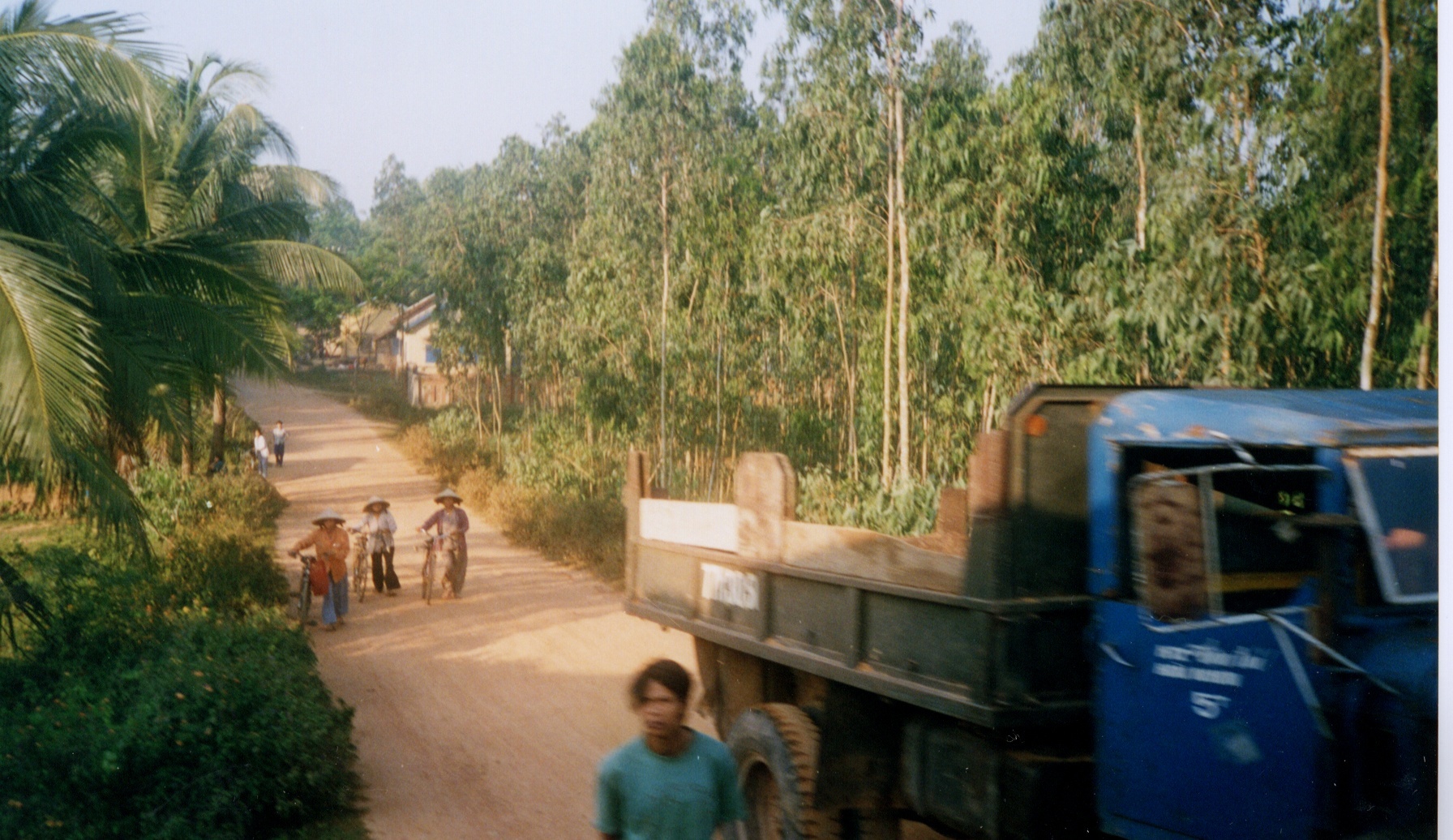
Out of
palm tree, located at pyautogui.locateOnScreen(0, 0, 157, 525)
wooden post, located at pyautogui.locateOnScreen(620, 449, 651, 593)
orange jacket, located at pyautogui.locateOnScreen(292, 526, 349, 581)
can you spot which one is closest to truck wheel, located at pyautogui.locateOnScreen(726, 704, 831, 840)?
wooden post, located at pyautogui.locateOnScreen(620, 449, 651, 593)

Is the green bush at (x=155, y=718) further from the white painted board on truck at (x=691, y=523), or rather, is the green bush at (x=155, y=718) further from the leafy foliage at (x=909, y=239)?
the leafy foliage at (x=909, y=239)

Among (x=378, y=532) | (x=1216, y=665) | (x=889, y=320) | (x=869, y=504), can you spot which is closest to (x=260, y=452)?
(x=378, y=532)

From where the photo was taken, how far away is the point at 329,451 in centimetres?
1502

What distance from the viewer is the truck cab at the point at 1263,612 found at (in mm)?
3268

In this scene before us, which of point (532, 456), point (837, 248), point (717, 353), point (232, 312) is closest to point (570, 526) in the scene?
point (532, 456)

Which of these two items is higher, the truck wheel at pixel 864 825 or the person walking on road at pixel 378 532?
the person walking on road at pixel 378 532

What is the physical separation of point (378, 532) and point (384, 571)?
610mm

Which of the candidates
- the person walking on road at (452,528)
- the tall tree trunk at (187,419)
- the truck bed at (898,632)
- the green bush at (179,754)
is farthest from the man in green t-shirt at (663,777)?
the person walking on road at (452,528)

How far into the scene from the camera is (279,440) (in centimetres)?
1459

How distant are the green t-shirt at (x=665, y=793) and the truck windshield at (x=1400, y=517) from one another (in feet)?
6.63

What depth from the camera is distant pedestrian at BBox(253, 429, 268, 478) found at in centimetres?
1398

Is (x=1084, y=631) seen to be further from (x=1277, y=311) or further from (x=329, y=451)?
(x=329, y=451)

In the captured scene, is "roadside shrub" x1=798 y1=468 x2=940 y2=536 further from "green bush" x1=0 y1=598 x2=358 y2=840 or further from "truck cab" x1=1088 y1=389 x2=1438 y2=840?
"truck cab" x1=1088 y1=389 x2=1438 y2=840

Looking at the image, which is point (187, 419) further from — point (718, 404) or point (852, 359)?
point (852, 359)
